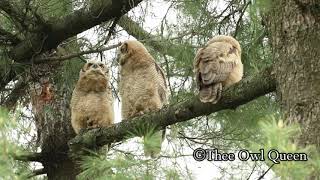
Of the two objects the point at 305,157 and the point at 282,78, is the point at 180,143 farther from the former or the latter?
the point at 305,157

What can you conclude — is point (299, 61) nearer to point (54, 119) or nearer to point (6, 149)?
point (6, 149)

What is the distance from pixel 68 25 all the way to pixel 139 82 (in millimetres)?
691

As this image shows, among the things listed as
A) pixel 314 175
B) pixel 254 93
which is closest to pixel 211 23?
pixel 254 93

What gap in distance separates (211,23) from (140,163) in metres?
2.14

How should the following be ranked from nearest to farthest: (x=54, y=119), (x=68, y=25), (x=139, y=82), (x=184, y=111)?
1. (x=184, y=111)
2. (x=68, y=25)
3. (x=139, y=82)
4. (x=54, y=119)

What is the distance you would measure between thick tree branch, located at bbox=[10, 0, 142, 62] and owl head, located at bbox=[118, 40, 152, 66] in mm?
451

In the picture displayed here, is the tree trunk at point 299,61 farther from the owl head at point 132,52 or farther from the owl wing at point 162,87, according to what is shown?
the owl head at point 132,52

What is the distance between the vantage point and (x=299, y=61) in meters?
3.60

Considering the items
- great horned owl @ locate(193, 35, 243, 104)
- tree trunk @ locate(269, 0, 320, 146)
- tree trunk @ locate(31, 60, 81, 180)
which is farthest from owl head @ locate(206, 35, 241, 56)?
tree trunk @ locate(31, 60, 81, 180)

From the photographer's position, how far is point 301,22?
12.0 feet

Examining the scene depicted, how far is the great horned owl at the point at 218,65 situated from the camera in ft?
13.7

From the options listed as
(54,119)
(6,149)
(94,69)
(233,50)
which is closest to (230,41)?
(233,50)

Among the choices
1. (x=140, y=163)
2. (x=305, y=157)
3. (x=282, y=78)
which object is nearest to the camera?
(x=305, y=157)

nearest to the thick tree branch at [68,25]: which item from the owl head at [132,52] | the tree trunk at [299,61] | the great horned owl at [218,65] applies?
the owl head at [132,52]
